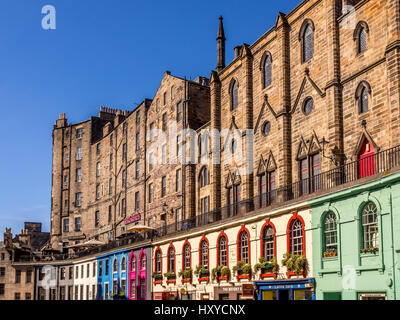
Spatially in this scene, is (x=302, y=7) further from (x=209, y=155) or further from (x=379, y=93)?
(x=209, y=155)

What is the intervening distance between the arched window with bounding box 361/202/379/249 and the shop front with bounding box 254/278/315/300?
155 inches

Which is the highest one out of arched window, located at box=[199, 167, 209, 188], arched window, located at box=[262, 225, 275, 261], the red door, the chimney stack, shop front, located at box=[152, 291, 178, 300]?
the chimney stack

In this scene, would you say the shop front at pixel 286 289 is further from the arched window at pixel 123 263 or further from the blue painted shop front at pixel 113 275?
the arched window at pixel 123 263

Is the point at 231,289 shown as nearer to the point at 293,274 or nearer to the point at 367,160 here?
the point at 293,274

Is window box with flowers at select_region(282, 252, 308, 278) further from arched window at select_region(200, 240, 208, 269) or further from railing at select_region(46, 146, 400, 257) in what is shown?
arched window at select_region(200, 240, 208, 269)

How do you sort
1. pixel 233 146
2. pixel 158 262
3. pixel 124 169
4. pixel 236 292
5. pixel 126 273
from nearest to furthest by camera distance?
1. pixel 236 292
2. pixel 233 146
3. pixel 158 262
4. pixel 126 273
5. pixel 124 169

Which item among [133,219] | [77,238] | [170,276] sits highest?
[133,219]

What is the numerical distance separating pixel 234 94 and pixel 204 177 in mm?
6710

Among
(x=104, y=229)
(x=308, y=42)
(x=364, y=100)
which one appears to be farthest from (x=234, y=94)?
(x=104, y=229)

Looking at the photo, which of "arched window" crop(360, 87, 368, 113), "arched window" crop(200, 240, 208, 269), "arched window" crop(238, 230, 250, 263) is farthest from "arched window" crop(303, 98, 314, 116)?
"arched window" crop(200, 240, 208, 269)

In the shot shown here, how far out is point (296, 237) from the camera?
26.0m

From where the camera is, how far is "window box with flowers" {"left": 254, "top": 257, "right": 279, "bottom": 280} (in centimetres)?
2739

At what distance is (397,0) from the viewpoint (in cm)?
2362
